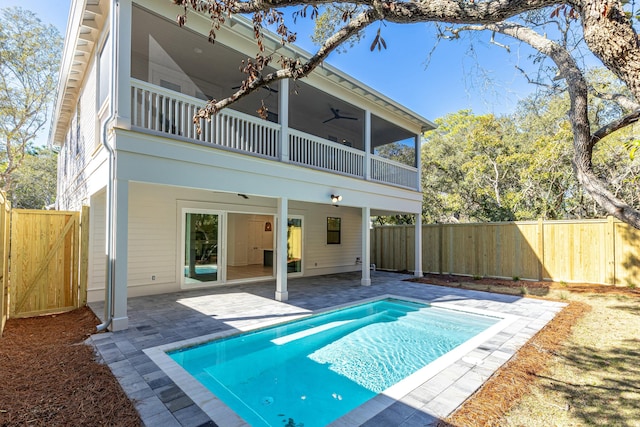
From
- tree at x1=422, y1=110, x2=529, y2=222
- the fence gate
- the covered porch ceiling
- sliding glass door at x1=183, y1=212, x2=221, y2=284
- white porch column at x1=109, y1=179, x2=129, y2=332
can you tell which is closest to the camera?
white porch column at x1=109, y1=179, x2=129, y2=332

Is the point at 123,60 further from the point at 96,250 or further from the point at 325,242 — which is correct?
the point at 325,242

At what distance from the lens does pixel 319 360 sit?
15.2 feet

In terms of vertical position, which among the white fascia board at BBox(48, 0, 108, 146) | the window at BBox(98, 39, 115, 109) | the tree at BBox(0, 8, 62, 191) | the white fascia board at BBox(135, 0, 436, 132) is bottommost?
the window at BBox(98, 39, 115, 109)

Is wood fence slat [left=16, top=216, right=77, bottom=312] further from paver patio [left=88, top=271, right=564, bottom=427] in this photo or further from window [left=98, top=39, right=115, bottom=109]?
window [left=98, top=39, right=115, bottom=109]

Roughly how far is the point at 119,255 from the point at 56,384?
2.02 metres

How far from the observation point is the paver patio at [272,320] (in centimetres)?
297

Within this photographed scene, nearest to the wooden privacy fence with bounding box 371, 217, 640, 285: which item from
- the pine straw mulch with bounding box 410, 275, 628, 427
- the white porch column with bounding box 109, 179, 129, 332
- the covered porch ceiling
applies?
the pine straw mulch with bounding box 410, 275, 628, 427

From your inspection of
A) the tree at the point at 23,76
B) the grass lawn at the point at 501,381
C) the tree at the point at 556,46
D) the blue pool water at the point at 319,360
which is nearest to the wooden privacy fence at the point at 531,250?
the grass lawn at the point at 501,381

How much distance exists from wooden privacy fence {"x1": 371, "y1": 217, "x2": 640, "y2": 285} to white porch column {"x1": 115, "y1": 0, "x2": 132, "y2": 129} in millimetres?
11266

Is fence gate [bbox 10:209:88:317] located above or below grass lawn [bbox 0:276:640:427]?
above

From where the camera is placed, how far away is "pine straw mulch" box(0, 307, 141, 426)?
2865mm

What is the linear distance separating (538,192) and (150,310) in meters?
14.5

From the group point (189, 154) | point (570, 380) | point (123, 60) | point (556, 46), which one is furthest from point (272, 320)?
point (556, 46)

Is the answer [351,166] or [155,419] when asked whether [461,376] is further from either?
[351,166]
